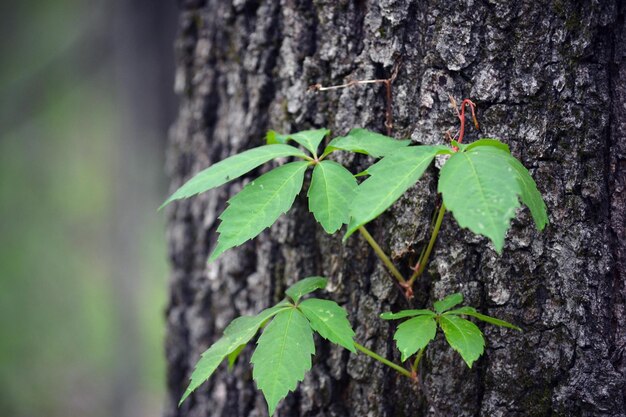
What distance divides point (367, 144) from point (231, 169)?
30cm

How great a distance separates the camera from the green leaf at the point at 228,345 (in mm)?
995

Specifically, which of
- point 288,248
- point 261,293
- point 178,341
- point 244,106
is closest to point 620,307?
point 288,248

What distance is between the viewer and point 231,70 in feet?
5.41

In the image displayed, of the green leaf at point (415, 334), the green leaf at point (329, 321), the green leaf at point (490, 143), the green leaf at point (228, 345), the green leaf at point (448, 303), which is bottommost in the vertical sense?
the green leaf at point (228, 345)

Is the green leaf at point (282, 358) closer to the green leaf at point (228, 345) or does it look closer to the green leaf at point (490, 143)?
the green leaf at point (228, 345)

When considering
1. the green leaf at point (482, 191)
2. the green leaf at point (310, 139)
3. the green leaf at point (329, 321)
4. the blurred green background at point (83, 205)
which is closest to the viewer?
the green leaf at point (482, 191)

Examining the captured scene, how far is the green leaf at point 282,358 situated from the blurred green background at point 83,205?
4.22 meters


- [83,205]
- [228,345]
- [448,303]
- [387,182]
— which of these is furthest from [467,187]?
[83,205]

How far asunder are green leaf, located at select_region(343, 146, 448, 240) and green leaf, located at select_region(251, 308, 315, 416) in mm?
277

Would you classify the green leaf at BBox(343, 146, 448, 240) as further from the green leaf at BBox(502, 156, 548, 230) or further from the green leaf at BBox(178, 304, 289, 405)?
the green leaf at BBox(178, 304, 289, 405)

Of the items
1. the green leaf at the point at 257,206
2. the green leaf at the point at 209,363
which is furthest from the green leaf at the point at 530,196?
the green leaf at the point at 209,363

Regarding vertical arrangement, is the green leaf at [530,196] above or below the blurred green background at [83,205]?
above

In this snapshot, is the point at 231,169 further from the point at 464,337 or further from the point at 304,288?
the point at 464,337

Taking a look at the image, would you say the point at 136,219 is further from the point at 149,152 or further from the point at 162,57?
the point at 162,57
